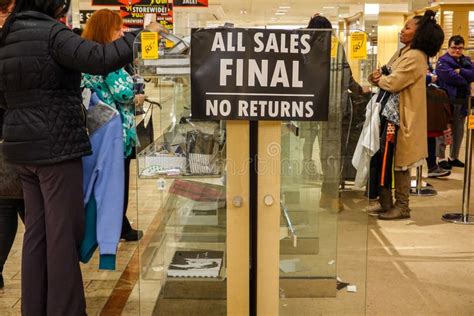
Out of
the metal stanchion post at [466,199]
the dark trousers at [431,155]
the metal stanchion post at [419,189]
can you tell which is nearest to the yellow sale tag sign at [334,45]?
the metal stanchion post at [466,199]

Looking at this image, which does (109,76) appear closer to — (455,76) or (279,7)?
(455,76)

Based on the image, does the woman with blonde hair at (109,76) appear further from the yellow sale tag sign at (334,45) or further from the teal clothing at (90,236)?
the yellow sale tag sign at (334,45)

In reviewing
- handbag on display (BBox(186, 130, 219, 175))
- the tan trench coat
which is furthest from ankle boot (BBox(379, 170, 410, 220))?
handbag on display (BBox(186, 130, 219, 175))

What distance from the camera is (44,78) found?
225cm

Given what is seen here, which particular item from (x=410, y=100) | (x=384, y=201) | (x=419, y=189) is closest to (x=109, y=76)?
(x=410, y=100)

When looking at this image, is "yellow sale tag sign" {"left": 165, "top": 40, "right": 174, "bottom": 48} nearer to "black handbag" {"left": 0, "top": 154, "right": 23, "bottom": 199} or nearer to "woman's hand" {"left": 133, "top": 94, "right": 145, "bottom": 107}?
"woman's hand" {"left": 133, "top": 94, "right": 145, "bottom": 107}

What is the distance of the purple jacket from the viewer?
6.20m

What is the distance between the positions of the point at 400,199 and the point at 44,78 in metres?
3.28

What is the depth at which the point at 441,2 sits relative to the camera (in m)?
14.2

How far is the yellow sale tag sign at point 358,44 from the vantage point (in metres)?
2.57

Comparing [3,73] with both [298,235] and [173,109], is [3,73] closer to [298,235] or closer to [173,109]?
[173,109]

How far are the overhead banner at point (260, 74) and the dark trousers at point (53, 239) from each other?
23.2 inches

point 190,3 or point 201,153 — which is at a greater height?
point 190,3

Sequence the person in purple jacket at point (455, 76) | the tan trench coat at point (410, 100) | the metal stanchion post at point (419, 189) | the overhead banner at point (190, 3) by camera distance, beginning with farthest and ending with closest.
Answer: the overhead banner at point (190, 3), the person in purple jacket at point (455, 76), the metal stanchion post at point (419, 189), the tan trench coat at point (410, 100)
